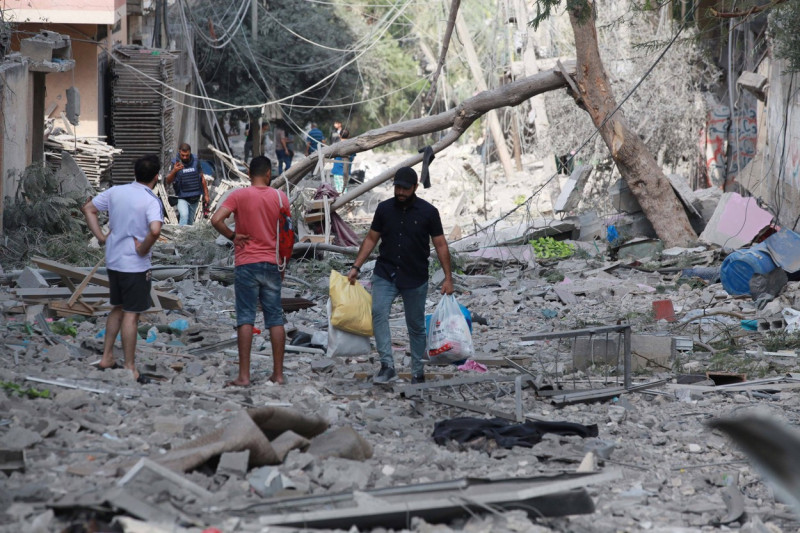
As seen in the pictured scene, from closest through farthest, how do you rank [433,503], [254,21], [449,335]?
[433,503], [449,335], [254,21]

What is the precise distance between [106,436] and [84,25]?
46.9ft

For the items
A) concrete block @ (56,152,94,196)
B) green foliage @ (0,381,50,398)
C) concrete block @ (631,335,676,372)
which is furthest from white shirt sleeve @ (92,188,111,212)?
concrete block @ (56,152,94,196)

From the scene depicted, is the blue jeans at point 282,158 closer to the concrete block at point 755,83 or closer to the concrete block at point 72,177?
the concrete block at point 72,177

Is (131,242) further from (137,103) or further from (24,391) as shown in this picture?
(137,103)

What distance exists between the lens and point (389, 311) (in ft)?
22.4

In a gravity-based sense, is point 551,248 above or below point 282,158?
below

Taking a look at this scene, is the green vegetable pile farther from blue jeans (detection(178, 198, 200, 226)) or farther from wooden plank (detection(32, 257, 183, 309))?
blue jeans (detection(178, 198, 200, 226))

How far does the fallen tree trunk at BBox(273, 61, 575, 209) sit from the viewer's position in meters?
13.0

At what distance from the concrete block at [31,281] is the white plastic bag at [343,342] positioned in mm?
4063

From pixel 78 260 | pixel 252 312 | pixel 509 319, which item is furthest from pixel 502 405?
pixel 78 260

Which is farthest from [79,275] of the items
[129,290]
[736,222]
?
[736,222]

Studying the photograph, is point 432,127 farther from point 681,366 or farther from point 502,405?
point 502,405

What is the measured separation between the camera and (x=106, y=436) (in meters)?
4.95

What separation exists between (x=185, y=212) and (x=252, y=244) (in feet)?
36.3
